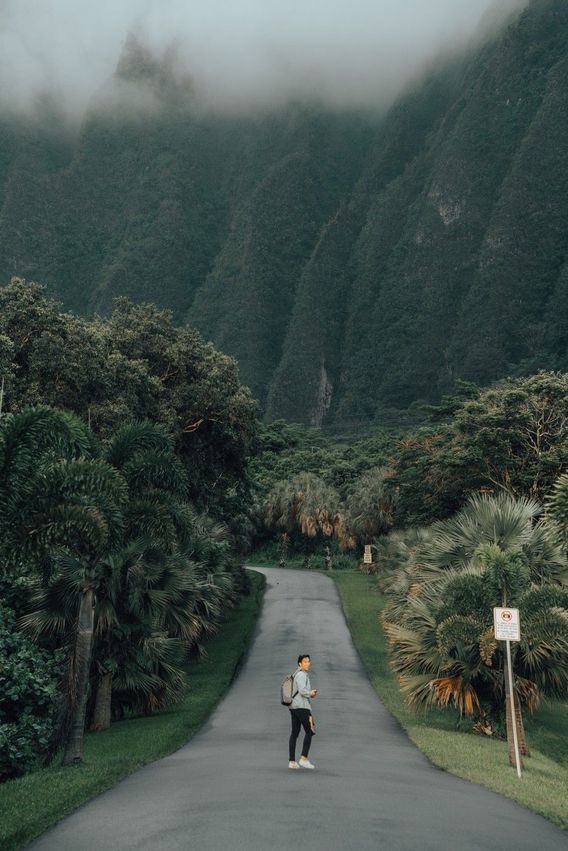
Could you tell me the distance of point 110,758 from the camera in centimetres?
1495

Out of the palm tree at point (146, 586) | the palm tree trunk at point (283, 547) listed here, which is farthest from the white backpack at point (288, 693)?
the palm tree trunk at point (283, 547)

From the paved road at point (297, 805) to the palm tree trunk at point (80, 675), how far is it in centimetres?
176

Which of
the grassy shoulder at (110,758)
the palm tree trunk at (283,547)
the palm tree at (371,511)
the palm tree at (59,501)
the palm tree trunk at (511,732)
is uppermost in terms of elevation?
the palm tree at (371,511)

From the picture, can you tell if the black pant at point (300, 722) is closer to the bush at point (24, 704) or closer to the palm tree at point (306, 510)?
the bush at point (24, 704)

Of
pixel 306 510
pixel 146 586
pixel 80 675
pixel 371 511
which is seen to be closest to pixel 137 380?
pixel 146 586

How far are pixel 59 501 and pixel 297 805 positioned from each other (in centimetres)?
731

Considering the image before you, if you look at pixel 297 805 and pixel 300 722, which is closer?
pixel 297 805

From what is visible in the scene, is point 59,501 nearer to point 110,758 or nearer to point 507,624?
point 110,758

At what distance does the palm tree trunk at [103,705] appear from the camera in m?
20.1

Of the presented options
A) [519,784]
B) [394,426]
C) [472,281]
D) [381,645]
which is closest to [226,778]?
[519,784]

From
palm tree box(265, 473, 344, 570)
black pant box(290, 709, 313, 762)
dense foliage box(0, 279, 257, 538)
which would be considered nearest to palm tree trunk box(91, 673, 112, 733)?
dense foliage box(0, 279, 257, 538)

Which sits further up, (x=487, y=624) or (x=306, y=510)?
(x=306, y=510)

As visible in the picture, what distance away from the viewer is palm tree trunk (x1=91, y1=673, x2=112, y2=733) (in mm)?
20141

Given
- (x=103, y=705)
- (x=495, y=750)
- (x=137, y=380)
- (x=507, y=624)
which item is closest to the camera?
(x=507, y=624)
